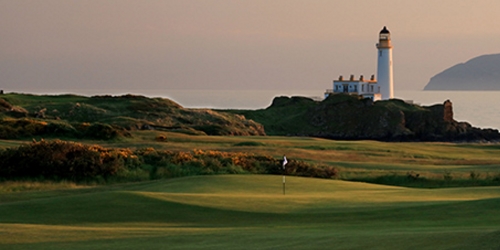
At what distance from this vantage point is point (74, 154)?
32125mm

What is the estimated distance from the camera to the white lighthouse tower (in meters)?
114

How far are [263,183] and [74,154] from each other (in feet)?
32.9

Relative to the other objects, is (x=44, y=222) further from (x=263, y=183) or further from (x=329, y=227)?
(x=263, y=183)

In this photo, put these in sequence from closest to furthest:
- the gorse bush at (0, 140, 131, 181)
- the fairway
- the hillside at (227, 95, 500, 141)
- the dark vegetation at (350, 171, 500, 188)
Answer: the fairway, the gorse bush at (0, 140, 131, 181), the dark vegetation at (350, 171, 500, 188), the hillside at (227, 95, 500, 141)

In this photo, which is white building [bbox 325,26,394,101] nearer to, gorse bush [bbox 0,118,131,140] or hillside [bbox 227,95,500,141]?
hillside [bbox 227,95,500,141]

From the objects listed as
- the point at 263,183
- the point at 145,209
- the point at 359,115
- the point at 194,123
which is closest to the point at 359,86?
the point at 359,115

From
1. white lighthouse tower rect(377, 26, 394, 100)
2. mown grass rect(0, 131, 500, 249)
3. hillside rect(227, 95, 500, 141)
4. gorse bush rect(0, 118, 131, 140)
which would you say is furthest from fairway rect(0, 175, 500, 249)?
white lighthouse tower rect(377, 26, 394, 100)

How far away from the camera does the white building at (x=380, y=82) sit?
375 feet

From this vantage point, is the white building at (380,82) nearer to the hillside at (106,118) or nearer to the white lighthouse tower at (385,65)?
the white lighthouse tower at (385,65)

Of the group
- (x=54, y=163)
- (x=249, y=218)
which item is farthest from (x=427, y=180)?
(x=249, y=218)

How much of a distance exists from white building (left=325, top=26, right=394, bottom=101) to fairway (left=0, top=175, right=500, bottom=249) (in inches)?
3650

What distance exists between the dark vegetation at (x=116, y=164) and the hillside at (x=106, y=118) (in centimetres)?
1428

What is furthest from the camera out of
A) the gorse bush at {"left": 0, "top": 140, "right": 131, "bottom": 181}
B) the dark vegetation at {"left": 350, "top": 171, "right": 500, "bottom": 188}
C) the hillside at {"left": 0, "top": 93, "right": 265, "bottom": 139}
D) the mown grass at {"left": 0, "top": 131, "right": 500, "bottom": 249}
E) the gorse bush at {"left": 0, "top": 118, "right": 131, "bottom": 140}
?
the hillside at {"left": 0, "top": 93, "right": 265, "bottom": 139}

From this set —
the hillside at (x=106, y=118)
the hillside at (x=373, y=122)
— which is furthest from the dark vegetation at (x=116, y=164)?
the hillside at (x=373, y=122)
